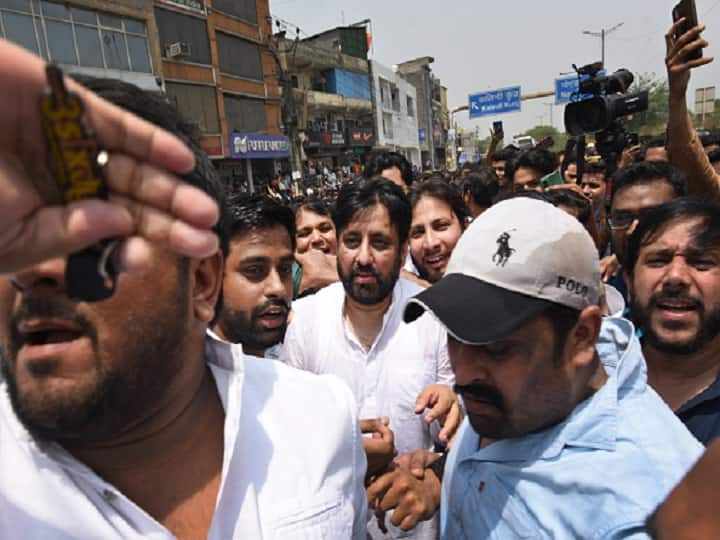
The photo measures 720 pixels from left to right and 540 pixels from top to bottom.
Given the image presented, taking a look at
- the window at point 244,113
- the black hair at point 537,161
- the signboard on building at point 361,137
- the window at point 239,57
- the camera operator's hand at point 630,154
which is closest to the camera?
the black hair at point 537,161

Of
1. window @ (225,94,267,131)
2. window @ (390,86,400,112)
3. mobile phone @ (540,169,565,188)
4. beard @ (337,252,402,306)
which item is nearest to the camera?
beard @ (337,252,402,306)

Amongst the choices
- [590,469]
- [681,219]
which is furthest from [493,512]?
[681,219]

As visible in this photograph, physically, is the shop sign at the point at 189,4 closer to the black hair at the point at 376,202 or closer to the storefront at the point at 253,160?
the storefront at the point at 253,160

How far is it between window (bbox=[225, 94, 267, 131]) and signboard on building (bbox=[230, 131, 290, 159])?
0.72m

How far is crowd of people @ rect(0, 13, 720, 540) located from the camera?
613 millimetres

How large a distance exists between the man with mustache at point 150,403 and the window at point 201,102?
18310mm

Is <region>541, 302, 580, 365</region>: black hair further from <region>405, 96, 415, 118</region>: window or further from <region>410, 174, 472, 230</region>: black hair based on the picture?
<region>405, 96, 415, 118</region>: window

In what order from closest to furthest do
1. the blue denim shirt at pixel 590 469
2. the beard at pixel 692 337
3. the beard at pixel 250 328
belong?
the blue denim shirt at pixel 590 469
the beard at pixel 692 337
the beard at pixel 250 328

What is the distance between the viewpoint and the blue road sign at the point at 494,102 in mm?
21953

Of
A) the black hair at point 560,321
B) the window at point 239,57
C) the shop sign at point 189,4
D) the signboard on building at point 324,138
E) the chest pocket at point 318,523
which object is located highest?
the shop sign at point 189,4

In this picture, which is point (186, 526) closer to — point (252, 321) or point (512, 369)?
point (512, 369)

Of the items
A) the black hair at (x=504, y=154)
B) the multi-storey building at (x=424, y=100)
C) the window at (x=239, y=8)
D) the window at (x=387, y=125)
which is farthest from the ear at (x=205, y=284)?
the multi-storey building at (x=424, y=100)

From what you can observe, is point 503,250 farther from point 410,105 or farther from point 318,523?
point 410,105

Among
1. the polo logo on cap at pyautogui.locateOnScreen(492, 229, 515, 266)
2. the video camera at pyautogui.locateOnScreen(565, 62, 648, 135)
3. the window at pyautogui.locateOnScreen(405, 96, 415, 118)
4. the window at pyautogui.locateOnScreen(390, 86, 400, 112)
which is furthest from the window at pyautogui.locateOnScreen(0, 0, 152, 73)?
the window at pyautogui.locateOnScreen(405, 96, 415, 118)
